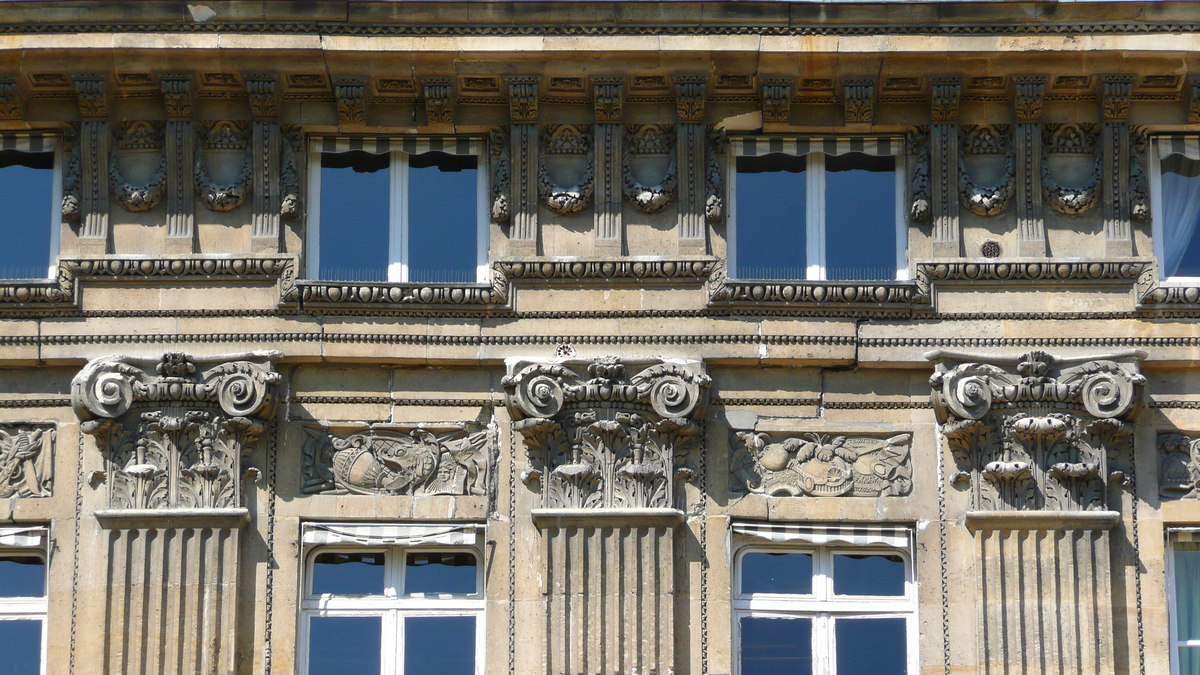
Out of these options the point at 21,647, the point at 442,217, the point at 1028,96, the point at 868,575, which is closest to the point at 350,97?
the point at 442,217

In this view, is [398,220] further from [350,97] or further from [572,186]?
[572,186]

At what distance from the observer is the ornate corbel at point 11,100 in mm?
16141

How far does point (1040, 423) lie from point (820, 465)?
67.8 inches

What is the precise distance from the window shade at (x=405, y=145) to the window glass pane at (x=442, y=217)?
71mm

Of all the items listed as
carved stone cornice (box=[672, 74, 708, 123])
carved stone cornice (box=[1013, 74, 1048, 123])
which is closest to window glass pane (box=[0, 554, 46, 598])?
carved stone cornice (box=[672, 74, 708, 123])

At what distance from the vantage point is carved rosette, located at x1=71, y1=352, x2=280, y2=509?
15.5m

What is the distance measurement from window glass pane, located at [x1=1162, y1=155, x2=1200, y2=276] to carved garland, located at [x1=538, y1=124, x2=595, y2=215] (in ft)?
15.5

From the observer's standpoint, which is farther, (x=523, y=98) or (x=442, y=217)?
(x=442, y=217)

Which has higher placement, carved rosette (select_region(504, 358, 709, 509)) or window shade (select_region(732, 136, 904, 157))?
window shade (select_region(732, 136, 904, 157))

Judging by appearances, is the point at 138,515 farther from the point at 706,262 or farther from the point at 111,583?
the point at 706,262

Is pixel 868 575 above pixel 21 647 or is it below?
above

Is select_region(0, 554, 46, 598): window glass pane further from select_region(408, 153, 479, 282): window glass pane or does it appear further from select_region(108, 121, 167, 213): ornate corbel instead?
select_region(408, 153, 479, 282): window glass pane

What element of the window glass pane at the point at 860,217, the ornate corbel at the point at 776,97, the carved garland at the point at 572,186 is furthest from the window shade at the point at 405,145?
the window glass pane at the point at 860,217

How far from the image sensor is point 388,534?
1566 cm
